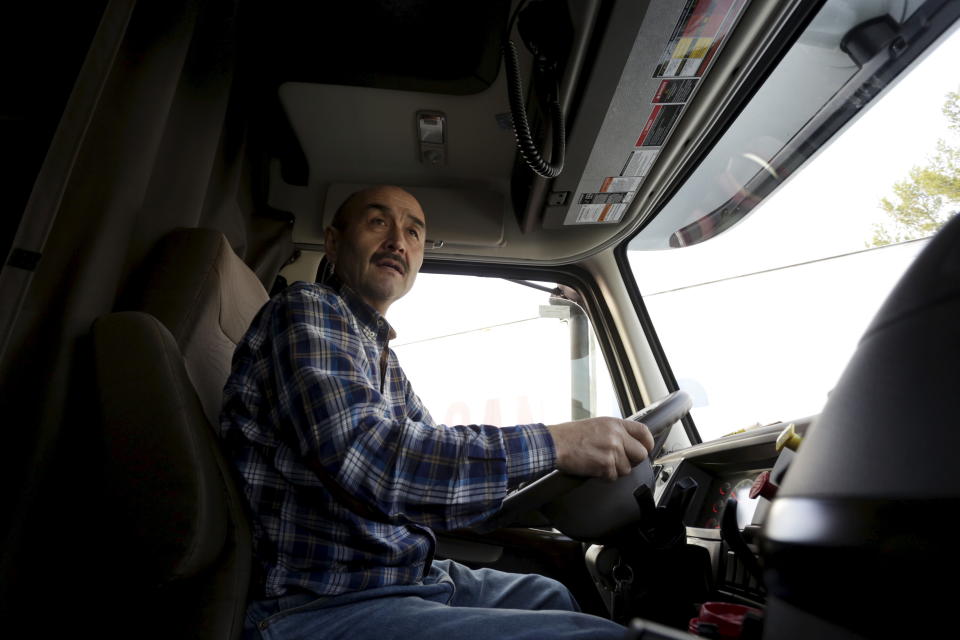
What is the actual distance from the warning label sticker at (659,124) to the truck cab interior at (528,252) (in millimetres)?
23

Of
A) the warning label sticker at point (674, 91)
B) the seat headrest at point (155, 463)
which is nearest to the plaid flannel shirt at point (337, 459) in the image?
the seat headrest at point (155, 463)

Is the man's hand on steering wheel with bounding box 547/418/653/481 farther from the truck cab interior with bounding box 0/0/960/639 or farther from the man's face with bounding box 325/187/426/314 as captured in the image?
the man's face with bounding box 325/187/426/314

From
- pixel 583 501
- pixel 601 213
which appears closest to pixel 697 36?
pixel 601 213

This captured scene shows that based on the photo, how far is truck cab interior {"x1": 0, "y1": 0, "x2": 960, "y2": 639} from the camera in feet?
0.99

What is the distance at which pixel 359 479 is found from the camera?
0.83 metres

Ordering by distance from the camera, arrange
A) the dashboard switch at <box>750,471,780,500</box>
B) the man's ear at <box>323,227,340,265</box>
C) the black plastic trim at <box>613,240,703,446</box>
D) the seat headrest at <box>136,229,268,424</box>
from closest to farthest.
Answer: the dashboard switch at <box>750,471,780,500</box>, the seat headrest at <box>136,229,268,424</box>, the man's ear at <box>323,227,340,265</box>, the black plastic trim at <box>613,240,703,446</box>

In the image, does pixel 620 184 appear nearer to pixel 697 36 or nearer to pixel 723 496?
pixel 697 36

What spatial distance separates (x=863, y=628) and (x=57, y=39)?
4.91 feet

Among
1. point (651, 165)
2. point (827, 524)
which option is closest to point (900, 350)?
point (827, 524)

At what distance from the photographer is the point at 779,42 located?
136 cm

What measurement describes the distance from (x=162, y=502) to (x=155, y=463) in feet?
0.19

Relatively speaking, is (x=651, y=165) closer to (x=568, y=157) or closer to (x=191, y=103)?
(x=568, y=157)

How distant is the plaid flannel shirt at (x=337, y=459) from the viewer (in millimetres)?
837

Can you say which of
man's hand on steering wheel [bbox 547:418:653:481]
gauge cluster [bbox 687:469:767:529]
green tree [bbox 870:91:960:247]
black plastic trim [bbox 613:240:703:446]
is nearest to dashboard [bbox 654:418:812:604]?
gauge cluster [bbox 687:469:767:529]
